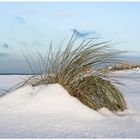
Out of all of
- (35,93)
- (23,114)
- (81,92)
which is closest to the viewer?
(23,114)

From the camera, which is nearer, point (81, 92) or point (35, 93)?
point (35, 93)

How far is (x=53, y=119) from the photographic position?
263cm

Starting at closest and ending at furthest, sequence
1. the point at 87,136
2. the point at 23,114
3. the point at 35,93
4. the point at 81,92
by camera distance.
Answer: the point at 87,136 < the point at 23,114 < the point at 35,93 < the point at 81,92

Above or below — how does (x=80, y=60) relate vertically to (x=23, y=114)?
above

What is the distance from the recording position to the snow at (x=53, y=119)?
92.2 inches

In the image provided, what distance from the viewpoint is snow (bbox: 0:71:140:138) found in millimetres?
2342

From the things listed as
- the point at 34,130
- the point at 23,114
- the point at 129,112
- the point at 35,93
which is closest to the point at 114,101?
the point at 129,112

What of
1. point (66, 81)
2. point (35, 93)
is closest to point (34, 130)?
point (35, 93)

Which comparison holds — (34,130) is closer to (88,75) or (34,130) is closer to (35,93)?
(35,93)

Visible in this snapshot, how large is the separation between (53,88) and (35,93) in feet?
0.48

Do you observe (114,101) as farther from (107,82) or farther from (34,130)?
(34,130)

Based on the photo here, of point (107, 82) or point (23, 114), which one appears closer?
point (23, 114)

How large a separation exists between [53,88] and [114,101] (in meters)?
0.68

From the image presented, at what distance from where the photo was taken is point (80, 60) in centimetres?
340
